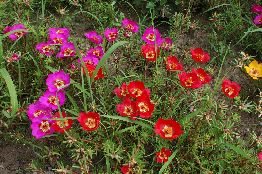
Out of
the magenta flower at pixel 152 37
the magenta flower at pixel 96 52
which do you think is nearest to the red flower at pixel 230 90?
the magenta flower at pixel 152 37

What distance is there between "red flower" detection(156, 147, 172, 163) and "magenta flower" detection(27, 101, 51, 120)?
0.76m

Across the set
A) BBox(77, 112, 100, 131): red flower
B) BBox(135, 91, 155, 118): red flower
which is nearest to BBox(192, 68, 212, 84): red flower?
BBox(135, 91, 155, 118): red flower

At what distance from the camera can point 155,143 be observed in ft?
9.19

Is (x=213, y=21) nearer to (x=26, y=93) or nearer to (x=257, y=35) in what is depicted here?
(x=257, y=35)

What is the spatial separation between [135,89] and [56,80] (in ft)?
1.85

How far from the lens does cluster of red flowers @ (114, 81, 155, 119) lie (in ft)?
8.42

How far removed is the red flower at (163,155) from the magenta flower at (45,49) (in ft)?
3.37

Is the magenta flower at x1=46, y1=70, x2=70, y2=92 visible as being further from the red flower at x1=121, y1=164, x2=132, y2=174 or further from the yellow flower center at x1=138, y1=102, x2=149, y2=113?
the red flower at x1=121, y1=164, x2=132, y2=174

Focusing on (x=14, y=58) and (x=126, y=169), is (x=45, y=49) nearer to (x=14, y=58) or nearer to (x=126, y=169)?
(x=14, y=58)

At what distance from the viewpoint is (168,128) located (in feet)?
8.50

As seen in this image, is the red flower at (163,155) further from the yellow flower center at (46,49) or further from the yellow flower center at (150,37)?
the yellow flower center at (46,49)

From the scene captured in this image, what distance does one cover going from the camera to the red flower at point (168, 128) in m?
2.54

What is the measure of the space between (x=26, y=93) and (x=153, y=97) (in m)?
0.91

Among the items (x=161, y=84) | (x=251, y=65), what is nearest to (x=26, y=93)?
(x=161, y=84)
